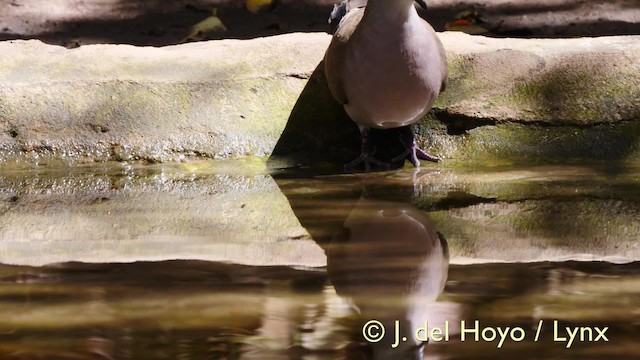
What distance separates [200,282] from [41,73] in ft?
9.20

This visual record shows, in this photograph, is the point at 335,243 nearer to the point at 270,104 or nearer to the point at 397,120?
the point at 397,120

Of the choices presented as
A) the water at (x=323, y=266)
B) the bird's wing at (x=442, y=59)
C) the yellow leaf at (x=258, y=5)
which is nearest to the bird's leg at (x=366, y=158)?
the water at (x=323, y=266)

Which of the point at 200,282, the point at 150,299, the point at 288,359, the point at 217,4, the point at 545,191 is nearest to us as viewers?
the point at 288,359

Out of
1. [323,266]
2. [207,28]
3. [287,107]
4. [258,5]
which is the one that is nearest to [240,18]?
[258,5]

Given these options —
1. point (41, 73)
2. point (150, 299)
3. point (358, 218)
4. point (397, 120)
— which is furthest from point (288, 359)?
point (41, 73)

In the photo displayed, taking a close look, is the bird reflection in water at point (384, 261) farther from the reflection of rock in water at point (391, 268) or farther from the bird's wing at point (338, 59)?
the bird's wing at point (338, 59)

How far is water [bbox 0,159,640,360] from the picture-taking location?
198 cm

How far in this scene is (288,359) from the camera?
186 centimetres

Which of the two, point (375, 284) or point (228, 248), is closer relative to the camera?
point (375, 284)

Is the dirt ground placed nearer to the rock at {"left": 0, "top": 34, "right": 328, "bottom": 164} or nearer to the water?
the rock at {"left": 0, "top": 34, "right": 328, "bottom": 164}

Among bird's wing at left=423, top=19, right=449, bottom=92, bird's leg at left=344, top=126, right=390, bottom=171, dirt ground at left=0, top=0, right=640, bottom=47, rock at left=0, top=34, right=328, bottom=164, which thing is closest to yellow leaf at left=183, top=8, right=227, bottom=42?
dirt ground at left=0, top=0, right=640, bottom=47

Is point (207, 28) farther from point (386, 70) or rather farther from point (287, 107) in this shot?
point (386, 70)

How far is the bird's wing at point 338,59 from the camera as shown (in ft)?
14.7

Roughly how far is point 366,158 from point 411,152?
0.21 meters
